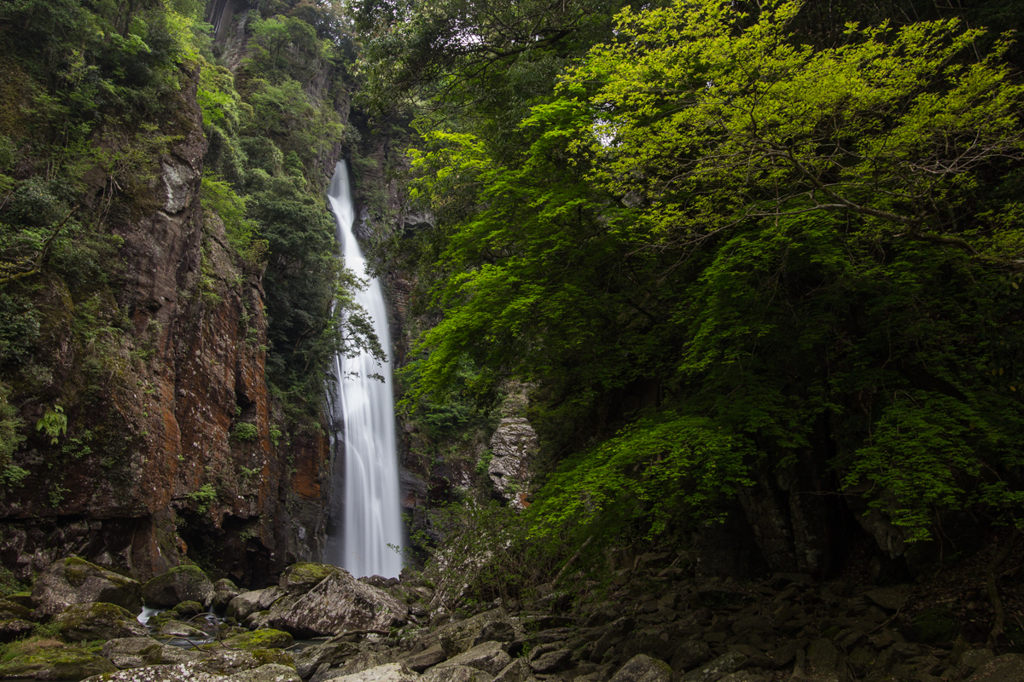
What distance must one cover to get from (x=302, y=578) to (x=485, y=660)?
9.29 metres

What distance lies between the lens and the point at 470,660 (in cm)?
750

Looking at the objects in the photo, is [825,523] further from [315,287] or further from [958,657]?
[315,287]

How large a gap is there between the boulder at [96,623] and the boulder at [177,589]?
2.46m

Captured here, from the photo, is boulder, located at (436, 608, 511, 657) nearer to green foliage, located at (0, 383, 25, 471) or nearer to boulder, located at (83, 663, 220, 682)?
boulder, located at (83, 663, 220, 682)

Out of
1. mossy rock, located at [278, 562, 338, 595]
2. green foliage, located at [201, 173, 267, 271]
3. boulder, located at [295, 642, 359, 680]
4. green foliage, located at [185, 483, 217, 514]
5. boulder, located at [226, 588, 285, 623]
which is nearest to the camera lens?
boulder, located at [295, 642, 359, 680]

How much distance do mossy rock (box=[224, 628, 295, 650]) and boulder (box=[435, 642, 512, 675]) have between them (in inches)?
211

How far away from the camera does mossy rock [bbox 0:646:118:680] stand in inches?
308

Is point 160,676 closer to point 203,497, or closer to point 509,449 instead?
point 203,497

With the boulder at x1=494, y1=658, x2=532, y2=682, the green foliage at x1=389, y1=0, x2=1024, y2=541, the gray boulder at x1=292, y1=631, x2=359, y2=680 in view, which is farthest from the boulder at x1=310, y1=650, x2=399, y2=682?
the green foliage at x1=389, y1=0, x2=1024, y2=541

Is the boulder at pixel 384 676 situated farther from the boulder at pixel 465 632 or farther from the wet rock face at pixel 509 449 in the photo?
the wet rock face at pixel 509 449

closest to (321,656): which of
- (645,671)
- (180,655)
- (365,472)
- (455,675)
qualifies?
(180,655)

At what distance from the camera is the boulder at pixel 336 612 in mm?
12391

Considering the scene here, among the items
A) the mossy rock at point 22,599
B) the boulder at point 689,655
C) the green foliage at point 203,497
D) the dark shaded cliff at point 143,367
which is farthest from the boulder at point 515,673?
the green foliage at point 203,497

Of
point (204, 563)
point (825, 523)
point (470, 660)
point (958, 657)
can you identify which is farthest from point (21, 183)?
point (958, 657)
